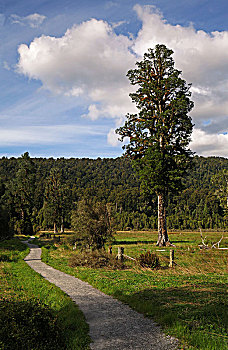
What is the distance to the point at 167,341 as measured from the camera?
5.90 metres

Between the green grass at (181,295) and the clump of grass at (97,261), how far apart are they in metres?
0.78

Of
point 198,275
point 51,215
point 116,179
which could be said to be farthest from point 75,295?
point 116,179

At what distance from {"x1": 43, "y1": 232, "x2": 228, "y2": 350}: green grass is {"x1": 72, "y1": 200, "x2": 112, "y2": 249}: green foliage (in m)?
5.07

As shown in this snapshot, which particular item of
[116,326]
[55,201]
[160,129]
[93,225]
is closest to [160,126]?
[160,129]

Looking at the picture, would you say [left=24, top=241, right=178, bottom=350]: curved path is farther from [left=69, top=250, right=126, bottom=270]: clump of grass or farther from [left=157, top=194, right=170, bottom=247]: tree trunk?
[left=157, top=194, right=170, bottom=247]: tree trunk

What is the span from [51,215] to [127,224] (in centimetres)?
5178

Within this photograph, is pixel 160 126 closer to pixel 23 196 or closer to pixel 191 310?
pixel 191 310

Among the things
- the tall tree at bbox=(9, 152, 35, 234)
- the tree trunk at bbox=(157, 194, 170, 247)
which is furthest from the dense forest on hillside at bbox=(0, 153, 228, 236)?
the tree trunk at bbox=(157, 194, 170, 247)

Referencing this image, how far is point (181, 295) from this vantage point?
9.80m

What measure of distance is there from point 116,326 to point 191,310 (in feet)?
8.09

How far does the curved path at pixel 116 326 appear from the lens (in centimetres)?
573

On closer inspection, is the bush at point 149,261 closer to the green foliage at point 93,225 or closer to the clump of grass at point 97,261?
the clump of grass at point 97,261

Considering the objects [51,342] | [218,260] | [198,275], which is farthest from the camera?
[218,260]

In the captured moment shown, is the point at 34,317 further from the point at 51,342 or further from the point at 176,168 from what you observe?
the point at 176,168
